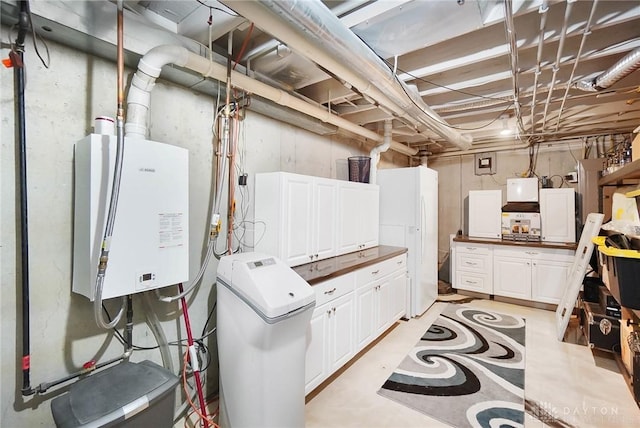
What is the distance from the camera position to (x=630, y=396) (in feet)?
7.34

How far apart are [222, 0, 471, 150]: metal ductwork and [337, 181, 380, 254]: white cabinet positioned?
1076 mm

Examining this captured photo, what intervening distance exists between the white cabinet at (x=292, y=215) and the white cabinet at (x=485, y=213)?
325 cm

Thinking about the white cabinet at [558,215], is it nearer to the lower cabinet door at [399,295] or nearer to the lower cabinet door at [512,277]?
the lower cabinet door at [512,277]

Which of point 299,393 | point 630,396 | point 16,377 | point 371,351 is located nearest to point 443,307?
point 371,351

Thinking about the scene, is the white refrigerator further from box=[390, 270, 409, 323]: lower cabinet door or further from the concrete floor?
the concrete floor

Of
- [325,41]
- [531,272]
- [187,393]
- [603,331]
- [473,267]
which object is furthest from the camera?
[473,267]

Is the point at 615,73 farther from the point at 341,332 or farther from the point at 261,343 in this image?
the point at 261,343

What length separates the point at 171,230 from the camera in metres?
1.65

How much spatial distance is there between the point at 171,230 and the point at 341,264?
1466 millimetres

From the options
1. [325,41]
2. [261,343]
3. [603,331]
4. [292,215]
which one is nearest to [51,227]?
[261,343]

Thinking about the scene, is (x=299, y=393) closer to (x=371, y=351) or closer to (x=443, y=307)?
(x=371, y=351)

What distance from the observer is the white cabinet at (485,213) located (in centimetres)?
462

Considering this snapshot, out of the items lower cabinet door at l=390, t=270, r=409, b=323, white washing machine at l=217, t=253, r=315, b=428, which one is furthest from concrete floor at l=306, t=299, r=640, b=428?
white washing machine at l=217, t=253, r=315, b=428

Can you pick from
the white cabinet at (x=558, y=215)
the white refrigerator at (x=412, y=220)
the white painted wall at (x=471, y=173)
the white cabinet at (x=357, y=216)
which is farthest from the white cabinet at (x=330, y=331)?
the white painted wall at (x=471, y=173)
